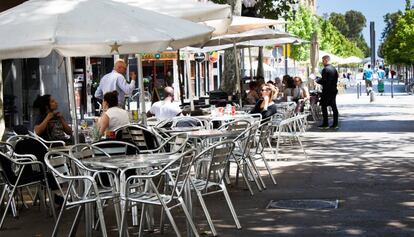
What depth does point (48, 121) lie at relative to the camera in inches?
418

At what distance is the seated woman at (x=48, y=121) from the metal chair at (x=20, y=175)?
4.03 ft

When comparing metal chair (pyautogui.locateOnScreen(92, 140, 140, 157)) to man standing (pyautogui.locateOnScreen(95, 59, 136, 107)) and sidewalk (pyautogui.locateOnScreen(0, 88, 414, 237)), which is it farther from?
man standing (pyautogui.locateOnScreen(95, 59, 136, 107))

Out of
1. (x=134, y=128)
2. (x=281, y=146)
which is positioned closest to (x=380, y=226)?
(x=134, y=128)

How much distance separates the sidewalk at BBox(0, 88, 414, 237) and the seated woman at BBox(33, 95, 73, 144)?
44.9 inches

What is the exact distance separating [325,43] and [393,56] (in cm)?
1312

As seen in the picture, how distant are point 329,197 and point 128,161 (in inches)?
143

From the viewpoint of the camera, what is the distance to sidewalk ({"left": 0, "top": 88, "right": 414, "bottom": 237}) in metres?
8.38

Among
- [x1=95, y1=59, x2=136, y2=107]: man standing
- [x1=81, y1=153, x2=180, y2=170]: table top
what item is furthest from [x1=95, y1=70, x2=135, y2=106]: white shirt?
[x1=81, y1=153, x2=180, y2=170]: table top

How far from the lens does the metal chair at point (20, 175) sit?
28.5 feet

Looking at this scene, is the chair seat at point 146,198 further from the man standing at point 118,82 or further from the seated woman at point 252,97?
the seated woman at point 252,97

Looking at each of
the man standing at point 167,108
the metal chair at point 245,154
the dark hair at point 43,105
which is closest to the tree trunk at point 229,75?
the man standing at point 167,108

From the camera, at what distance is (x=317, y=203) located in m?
9.91

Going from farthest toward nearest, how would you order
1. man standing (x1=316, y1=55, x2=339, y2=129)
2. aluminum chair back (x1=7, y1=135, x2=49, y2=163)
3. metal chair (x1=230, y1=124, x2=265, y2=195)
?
man standing (x1=316, y1=55, x2=339, y2=129), metal chair (x1=230, y1=124, x2=265, y2=195), aluminum chair back (x1=7, y1=135, x2=49, y2=163)

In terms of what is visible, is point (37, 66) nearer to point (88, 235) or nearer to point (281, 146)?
point (281, 146)
